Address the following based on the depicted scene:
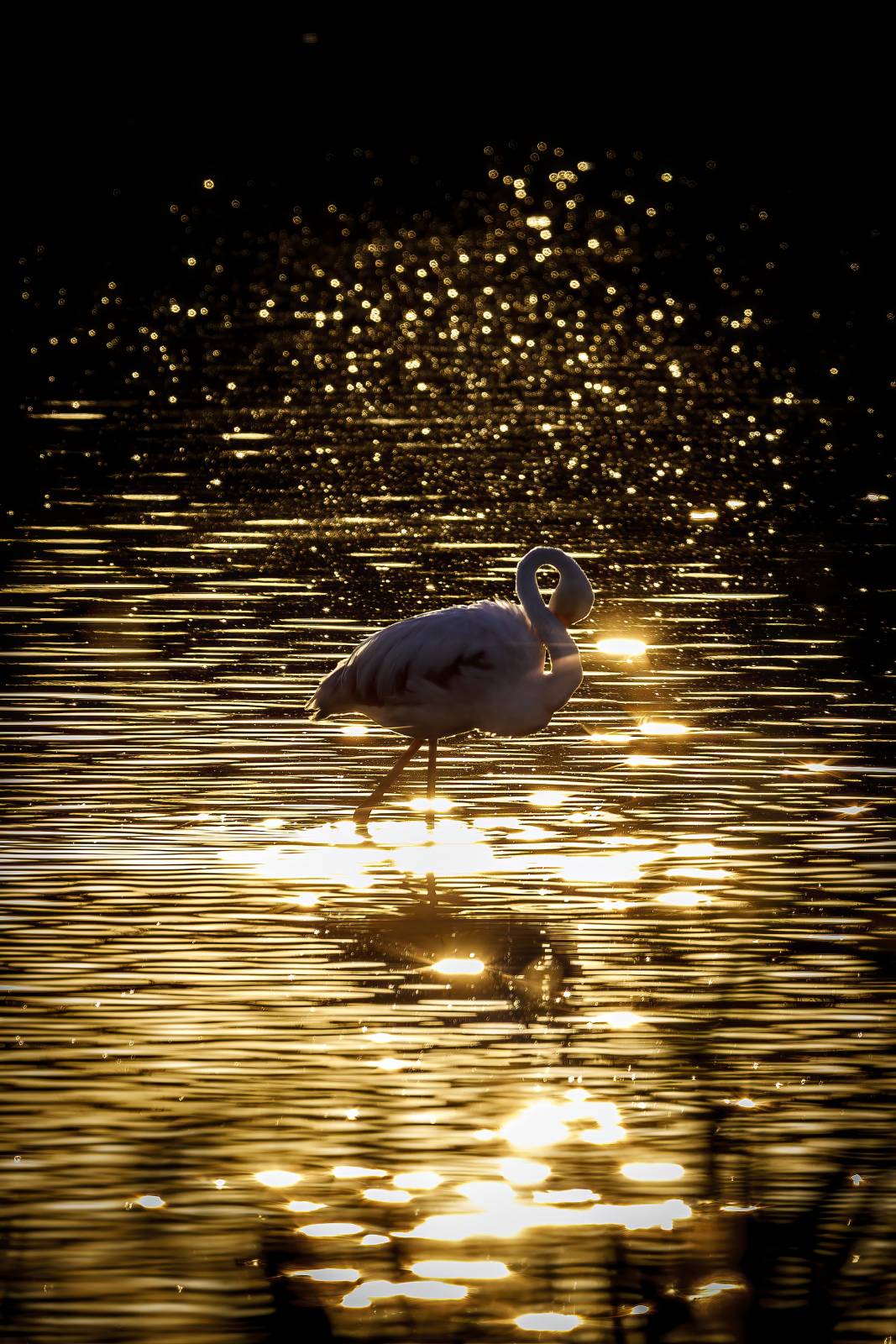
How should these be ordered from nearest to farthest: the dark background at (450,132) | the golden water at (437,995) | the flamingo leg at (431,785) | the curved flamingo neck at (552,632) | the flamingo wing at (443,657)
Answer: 1. the golden water at (437,995)
2. the flamingo leg at (431,785)
3. the flamingo wing at (443,657)
4. the curved flamingo neck at (552,632)
5. the dark background at (450,132)

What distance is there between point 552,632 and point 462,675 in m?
0.63

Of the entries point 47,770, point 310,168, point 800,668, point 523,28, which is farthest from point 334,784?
point 523,28

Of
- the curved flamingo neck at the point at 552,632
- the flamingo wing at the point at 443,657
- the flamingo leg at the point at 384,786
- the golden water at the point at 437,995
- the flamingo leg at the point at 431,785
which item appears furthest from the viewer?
the curved flamingo neck at the point at 552,632

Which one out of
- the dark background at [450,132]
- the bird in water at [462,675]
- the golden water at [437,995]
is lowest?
the golden water at [437,995]

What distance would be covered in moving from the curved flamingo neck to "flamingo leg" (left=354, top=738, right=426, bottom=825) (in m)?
0.80

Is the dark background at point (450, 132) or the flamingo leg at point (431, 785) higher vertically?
the dark background at point (450, 132)

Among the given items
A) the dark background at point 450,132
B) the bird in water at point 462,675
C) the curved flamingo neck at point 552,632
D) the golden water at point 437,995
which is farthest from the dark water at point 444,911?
the dark background at point 450,132

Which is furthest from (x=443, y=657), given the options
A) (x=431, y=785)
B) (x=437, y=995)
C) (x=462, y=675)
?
(x=437, y=995)

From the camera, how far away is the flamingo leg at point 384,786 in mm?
14406

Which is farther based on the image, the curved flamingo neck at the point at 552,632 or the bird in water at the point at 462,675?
the curved flamingo neck at the point at 552,632

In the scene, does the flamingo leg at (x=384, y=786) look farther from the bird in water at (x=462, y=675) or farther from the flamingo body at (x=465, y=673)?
the flamingo body at (x=465, y=673)

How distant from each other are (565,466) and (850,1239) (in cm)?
1882

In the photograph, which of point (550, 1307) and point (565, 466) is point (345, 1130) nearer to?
point (550, 1307)

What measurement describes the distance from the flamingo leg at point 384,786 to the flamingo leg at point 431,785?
9 centimetres
